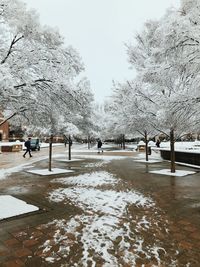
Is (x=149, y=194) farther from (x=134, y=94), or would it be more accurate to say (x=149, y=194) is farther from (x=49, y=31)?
(x=134, y=94)

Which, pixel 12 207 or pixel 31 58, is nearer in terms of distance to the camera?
pixel 12 207

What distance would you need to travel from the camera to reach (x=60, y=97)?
24.3 feet

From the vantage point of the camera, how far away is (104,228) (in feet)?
17.2

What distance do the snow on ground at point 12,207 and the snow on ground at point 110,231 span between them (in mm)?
1033

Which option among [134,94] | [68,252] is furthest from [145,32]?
[68,252]

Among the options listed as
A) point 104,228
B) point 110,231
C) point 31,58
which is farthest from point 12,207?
point 31,58

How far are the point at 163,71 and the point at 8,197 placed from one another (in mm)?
6015

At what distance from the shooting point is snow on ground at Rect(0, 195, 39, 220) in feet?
20.2

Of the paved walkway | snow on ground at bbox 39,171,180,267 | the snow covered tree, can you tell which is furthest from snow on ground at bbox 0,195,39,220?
the snow covered tree

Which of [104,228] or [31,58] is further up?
[31,58]

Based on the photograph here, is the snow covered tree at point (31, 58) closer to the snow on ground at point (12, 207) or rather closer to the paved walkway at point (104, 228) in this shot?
the snow on ground at point (12, 207)

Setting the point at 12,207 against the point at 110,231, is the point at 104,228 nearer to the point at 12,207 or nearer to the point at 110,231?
the point at 110,231

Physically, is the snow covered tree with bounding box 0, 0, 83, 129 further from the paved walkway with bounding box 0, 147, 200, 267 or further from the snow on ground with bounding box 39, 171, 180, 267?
the snow on ground with bounding box 39, 171, 180, 267

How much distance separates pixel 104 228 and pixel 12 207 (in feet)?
9.05
